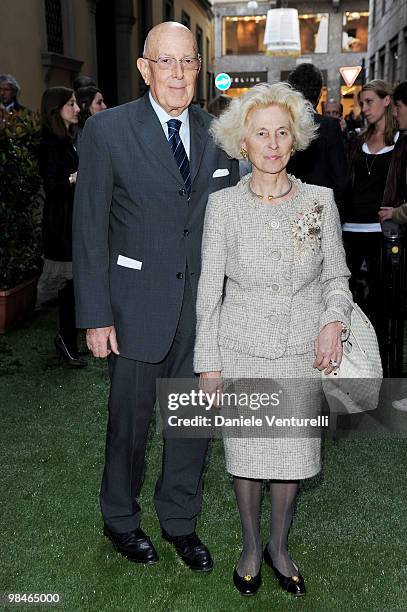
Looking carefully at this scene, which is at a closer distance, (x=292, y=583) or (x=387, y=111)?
(x=292, y=583)

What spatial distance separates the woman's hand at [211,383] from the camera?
8.32 feet

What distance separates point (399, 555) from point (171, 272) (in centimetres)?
166

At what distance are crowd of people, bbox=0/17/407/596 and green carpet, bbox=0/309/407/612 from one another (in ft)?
0.41

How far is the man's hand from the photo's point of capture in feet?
8.67

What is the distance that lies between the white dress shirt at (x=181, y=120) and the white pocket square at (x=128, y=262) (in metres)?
0.48

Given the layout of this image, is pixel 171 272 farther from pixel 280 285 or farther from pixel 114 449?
pixel 114 449

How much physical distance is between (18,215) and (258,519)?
4847mm

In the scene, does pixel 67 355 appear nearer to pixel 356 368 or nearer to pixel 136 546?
pixel 136 546

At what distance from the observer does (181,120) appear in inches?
104

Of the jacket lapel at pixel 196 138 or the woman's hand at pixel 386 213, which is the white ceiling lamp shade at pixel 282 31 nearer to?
the woman's hand at pixel 386 213

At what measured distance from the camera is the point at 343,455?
13.0 feet

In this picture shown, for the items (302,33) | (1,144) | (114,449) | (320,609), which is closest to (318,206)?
(114,449)

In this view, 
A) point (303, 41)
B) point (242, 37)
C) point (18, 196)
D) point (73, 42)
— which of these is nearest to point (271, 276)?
point (18, 196)

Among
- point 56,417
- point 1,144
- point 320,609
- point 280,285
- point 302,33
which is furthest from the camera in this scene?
point 302,33
